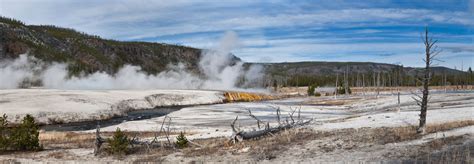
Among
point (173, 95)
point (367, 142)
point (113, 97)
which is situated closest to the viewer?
point (367, 142)

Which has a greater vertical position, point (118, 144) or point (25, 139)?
point (118, 144)

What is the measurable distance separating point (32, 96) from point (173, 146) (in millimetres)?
50963

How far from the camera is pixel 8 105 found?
200ft

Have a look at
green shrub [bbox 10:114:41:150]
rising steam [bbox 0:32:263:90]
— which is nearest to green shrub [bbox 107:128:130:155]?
green shrub [bbox 10:114:41:150]

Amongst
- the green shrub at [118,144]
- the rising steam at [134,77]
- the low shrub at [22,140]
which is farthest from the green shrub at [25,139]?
the rising steam at [134,77]

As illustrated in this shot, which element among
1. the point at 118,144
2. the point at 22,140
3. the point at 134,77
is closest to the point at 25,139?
the point at 22,140

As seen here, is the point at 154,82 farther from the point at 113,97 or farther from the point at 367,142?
the point at 367,142

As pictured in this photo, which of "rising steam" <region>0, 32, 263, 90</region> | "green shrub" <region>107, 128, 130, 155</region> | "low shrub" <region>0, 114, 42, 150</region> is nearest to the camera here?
"green shrub" <region>107, 128, 130, 155</region>

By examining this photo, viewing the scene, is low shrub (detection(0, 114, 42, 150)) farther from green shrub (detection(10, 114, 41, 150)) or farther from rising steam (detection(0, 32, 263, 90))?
rising steam (detection(0, 32, 263, 90))

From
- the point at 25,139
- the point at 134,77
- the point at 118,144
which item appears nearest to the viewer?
the point at 118,144

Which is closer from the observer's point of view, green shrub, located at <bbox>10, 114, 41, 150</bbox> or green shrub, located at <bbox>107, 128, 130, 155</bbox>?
green shrub, located at <bbox>107, 128, 130, 155</bbox>

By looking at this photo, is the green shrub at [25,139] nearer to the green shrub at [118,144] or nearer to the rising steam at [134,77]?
the green shrub at [118,144]

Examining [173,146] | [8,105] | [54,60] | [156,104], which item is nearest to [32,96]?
[8,105]

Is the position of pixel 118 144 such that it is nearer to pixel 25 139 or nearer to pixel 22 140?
pixel 25 139
